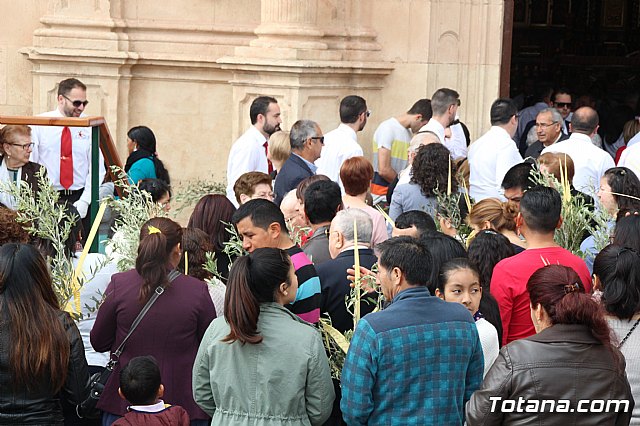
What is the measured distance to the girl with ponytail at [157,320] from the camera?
541 cm

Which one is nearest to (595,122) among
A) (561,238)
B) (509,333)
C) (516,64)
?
(561,238)

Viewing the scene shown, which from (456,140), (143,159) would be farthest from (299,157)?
(456,140)

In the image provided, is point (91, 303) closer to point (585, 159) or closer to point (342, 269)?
point (342, 269)

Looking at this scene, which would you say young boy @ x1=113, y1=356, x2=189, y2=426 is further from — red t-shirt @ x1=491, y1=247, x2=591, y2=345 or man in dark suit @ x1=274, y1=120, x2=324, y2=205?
man in dark suit @ x1=274, y1=120, x2=324, y2=205

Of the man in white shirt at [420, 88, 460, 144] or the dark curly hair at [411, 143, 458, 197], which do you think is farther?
the man in white shirt at [420, 88, 460, 144]

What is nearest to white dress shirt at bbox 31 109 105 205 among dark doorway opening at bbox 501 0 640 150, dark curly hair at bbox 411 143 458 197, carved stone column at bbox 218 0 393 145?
dark curly hair at bbox 411 143 458 197

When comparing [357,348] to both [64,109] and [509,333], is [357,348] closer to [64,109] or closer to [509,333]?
[509,333]

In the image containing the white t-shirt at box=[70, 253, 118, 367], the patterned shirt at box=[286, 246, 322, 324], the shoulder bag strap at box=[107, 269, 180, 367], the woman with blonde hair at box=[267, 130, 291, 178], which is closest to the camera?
the shoulder bag strap at box=[107, 269, 180, 367]

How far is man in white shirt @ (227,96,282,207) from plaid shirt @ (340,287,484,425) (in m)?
5.49

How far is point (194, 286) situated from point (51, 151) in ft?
14.6

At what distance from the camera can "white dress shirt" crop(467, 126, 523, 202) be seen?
32.7 ft

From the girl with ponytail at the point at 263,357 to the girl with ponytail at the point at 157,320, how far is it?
1.69ft

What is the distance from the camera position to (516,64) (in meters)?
20.7

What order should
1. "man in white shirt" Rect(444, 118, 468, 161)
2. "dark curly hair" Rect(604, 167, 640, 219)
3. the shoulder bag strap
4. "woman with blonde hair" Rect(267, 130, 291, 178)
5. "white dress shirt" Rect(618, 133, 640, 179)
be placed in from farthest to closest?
"man in white shirt" Rect(444, 118, 468, 161)
"white dress shirt" Rect(618, 133, 640, 179)
"woman with blonde hair" Rect(267, 130, 291, 178)
"dark curly hair" Rect(604, 167, 640, 219)
the shoulder bag strap
